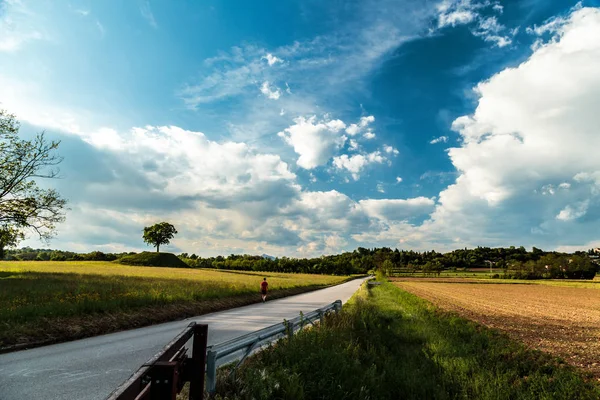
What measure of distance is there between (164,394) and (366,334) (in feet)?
34.9

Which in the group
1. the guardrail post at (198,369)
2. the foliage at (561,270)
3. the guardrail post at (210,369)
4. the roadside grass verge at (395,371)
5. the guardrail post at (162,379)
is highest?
the guardrail post at (162,379)

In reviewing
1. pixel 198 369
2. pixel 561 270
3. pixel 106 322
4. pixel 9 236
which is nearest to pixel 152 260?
pixel 9 236

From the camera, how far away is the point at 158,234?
403 feet

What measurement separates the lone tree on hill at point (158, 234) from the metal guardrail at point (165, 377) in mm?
128822

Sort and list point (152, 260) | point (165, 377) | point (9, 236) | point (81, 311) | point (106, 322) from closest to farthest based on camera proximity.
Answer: point (165, 377), point (106, 322), point (81, 311), point (9, 236), point (152, 260)

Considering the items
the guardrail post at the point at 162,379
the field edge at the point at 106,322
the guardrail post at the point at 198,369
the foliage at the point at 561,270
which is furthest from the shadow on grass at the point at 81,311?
the foliage at the point at 561,270

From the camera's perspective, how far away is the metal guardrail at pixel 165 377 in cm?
192

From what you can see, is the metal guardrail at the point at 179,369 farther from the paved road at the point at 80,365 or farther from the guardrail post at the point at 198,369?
the paved road at the point at 80,365

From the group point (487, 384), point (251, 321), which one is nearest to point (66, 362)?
point (251, 321)

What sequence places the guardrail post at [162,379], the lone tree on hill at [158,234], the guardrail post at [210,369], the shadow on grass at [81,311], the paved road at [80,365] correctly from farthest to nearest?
the lone tree on hill at [158,234], the shadow on grass at [81,311], the paved road at [80,365], the guardrail post at [210,369], the guardrail post at [162,379]

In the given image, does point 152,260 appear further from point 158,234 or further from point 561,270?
point 561,270

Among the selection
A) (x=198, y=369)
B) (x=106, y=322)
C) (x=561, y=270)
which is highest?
(x=198, y=369)

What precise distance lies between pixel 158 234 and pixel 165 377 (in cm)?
13018

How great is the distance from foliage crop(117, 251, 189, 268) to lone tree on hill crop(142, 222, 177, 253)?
18.5 meters
